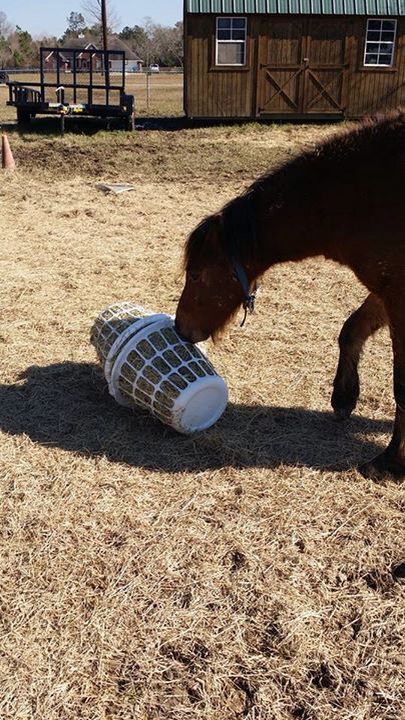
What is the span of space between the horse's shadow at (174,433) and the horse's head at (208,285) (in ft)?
2.11

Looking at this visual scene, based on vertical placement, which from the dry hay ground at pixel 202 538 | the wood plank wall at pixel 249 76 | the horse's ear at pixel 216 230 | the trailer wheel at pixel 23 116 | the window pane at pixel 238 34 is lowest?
the dry hay ground at pixel 202 538

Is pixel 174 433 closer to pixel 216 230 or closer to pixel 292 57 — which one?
pixel 216 230

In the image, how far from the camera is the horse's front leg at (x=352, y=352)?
157 inches

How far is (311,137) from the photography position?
16.2m

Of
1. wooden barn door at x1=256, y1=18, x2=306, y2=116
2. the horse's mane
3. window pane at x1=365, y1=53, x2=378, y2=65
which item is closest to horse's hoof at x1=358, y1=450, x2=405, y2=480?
the horse's mane

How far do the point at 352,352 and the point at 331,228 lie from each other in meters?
1.11

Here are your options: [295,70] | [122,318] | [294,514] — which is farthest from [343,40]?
[294,514]

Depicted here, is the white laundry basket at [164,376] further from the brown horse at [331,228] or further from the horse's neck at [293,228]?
the horse's neck at [293,228]

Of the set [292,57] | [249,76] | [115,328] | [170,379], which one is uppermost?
[292,57]

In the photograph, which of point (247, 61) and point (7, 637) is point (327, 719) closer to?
point (7, 637)

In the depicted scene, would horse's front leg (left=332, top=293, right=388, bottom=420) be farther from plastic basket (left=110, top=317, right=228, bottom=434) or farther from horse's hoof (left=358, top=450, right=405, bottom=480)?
plastic basket (left=110, top=317, right=228, bottom=434)

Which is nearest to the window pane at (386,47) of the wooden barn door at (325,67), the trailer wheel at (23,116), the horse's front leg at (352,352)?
the wooden barn door at (325,67)

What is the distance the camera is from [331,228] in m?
3.20

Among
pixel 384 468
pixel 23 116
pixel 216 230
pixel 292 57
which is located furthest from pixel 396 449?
pixel 292 57
